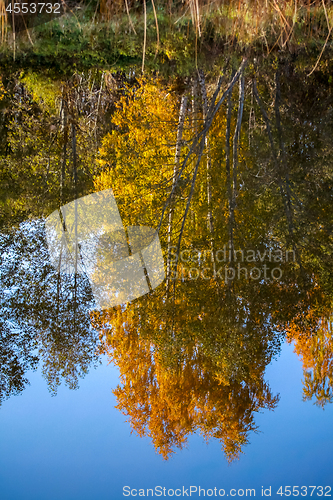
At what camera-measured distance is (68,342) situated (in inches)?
96.0

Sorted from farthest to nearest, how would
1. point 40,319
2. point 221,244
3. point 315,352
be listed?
point 221,244 < point 40,319 < point 315,352

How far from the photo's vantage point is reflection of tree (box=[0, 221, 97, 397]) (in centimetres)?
232

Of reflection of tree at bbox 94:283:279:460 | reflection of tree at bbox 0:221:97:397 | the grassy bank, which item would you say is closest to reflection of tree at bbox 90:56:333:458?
reflection of tree at bbox 94:283:279:460

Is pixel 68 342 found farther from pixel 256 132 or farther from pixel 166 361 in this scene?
pixel 256 132

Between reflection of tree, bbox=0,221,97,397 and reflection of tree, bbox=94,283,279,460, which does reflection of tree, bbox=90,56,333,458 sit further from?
reflection of tree, bbox=0,221,97,397

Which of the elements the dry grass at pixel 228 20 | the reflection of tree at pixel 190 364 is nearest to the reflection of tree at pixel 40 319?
the reflection of tree at pixel 190 364

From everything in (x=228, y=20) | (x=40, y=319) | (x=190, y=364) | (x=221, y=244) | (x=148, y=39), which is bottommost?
(x=190, y=364)

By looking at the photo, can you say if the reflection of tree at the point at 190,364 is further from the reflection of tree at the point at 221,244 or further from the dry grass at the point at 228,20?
the dry grass at the point at 228,20

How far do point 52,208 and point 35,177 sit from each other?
0.52 m

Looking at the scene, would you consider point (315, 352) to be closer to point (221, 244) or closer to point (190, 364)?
point (190, 364)

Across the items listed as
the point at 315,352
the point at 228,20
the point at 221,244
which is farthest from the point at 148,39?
the point at 315,352

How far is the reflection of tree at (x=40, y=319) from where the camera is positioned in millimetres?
2320

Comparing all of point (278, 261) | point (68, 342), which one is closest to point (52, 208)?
point (68, 342)

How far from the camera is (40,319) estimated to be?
2.54 m
